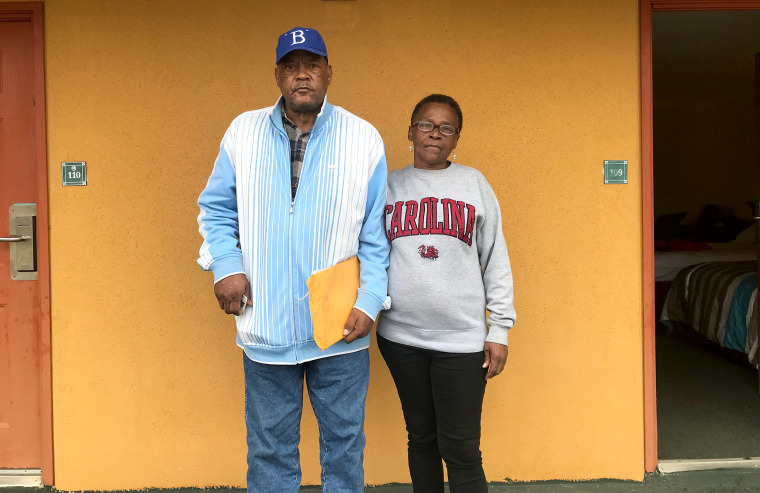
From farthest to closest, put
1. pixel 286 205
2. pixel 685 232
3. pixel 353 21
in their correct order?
pixel 685 232 < pixel 353 21 < pixel 286 205

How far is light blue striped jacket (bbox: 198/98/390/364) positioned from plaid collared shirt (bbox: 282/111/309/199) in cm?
5

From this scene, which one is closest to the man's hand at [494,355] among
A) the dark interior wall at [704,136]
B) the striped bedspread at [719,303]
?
the striped bedspread at [719,303]

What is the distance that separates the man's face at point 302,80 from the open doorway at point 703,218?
8.71 feet

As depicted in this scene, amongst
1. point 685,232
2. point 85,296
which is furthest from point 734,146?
point 85,296

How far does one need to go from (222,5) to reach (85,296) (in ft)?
5.02

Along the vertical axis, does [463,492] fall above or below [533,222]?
below

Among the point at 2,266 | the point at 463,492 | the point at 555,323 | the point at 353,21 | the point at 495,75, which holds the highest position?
the point at 353,21

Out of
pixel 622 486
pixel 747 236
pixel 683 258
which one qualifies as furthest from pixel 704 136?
pixel 622 486

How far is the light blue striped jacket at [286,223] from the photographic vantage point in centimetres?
196

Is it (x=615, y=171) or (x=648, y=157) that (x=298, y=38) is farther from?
(x=648, y=157)

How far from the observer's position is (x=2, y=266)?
2900 mm

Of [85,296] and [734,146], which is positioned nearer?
[85,296]

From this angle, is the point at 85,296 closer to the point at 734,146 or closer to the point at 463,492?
the point at 463,492

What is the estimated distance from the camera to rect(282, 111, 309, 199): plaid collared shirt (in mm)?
2039
